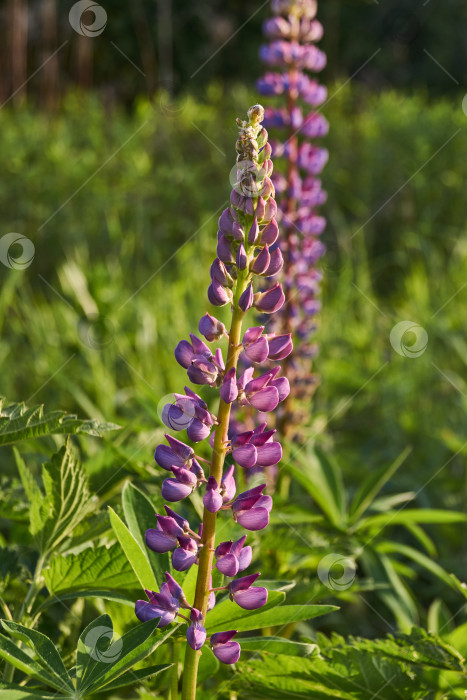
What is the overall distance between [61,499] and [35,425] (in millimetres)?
160

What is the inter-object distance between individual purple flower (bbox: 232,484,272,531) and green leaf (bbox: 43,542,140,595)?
0.67 ft

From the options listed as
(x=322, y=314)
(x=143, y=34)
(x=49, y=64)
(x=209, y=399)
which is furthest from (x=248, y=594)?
(x=143, y=34)

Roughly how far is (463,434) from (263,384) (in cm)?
205

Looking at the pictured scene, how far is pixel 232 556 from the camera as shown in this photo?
3.05ft

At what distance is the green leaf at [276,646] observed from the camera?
987 millimetres

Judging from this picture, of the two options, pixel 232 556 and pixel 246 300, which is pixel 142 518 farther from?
pixel 246 300

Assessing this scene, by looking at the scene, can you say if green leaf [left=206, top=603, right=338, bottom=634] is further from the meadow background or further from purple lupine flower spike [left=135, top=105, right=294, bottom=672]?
the meadow background

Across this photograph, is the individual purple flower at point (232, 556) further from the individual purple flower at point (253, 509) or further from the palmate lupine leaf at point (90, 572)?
the palmate lupine leaf at point (90, 572)

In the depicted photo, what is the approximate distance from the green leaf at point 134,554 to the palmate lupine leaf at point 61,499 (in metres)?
0.13

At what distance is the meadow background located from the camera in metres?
1.74

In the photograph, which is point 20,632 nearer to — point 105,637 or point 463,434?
point 105,637

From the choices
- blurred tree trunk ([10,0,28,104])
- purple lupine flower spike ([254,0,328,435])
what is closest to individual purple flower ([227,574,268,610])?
purple lupine flower spike ([254,0,328,435])

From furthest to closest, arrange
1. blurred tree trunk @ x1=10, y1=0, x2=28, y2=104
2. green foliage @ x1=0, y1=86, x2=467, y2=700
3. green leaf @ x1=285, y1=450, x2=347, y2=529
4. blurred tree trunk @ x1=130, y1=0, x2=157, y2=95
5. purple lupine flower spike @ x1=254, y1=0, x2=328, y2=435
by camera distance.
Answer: blurred tree trunk @ x1=130, y1=0, x2=157, y2=95
blurred tree trunk @ x1=10, y1=0, x2=28, y2=104
purple lupine flower spike @ x1=254, y1=0, x2=328, y2=435
green leaf @ x1=285, y1=450, x2=347, y2=529
green foliage @ x1=0, y1=86, x2=467, y2=700

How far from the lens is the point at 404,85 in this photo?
34.7 feet
